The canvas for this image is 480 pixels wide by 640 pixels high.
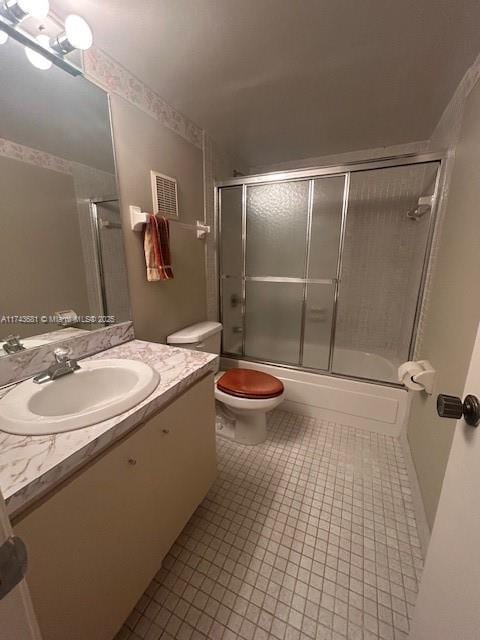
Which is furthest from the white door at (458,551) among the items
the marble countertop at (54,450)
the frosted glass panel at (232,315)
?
the frosted glass panel at (232,315)

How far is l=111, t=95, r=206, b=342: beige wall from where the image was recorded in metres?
1.39

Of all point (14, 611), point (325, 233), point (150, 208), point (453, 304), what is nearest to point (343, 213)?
point (325, 233)

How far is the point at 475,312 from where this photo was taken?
970mm

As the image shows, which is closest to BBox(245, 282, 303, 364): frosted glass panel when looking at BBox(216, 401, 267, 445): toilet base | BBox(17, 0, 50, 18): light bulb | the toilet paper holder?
BBox(216, 401, 267, 445): toilet base

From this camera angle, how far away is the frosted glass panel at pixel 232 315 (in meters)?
2.38

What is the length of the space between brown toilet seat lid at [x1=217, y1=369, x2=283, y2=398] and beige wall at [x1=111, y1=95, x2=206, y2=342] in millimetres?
515

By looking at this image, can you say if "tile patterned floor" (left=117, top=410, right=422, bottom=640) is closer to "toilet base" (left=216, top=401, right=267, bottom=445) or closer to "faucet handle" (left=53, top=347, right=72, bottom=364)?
"toilet base" (left=216, top=401, right=267, bottom=445)

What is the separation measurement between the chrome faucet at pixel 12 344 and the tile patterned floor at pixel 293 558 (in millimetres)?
1068

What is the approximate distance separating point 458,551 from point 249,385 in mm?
1241

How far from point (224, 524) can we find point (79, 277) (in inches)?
53.6

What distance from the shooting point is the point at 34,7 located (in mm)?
851

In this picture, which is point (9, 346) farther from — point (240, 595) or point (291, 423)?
point (291, 423)

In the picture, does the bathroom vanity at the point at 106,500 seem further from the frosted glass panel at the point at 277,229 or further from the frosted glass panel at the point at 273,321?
the frosted glass panel at the point at 277,229

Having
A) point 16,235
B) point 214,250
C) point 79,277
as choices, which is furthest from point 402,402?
point 16,235
